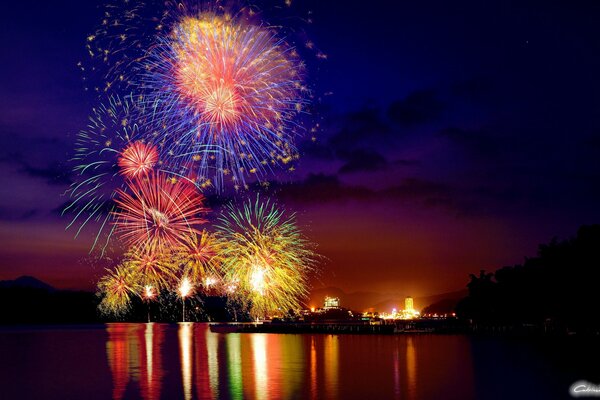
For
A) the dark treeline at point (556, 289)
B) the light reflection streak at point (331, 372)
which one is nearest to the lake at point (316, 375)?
the light reflection streak at point (331, 372)

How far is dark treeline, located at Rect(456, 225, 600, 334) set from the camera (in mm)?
75250

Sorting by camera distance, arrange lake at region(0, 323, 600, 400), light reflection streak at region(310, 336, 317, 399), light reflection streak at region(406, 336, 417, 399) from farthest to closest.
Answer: lake at region(0, 323, 600, 400)
light reflection streak at region(406, 336, 417, 399)
light reflection streak at region(310, 336, 317, 399)

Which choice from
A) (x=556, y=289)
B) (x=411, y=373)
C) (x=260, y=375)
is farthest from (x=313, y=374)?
(x=556, y=289)

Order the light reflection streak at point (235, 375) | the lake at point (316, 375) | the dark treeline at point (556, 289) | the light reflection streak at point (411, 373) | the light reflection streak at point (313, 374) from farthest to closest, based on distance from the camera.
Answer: the dark treeline at point (556, 289) < the lake at point (316, 375) < the light reflection streak at point (235, 375) < the light reflection streak at point (411, 373) < the light reflection streak at point (313, 374)

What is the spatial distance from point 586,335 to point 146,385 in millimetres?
62223

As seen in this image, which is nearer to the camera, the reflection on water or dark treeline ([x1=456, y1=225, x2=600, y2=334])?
the reflection on water

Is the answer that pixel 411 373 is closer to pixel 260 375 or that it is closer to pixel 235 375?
pixel 260 375

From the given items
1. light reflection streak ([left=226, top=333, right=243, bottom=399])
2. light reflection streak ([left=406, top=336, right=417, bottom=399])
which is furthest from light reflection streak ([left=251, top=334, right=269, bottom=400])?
light reflection streak ([left=406, top=336, right=417, bottom=399])

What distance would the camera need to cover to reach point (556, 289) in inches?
3159

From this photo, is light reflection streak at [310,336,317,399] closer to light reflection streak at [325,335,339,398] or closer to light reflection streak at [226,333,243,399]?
light reflection streak at [325,335,339,398]

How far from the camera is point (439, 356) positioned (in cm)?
5400

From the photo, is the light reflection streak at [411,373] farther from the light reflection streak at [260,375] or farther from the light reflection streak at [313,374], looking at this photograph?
the light reflection streak at [260,375]

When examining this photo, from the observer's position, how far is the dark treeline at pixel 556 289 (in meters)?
75.2

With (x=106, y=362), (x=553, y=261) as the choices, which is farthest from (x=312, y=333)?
(x=106, y=362)
